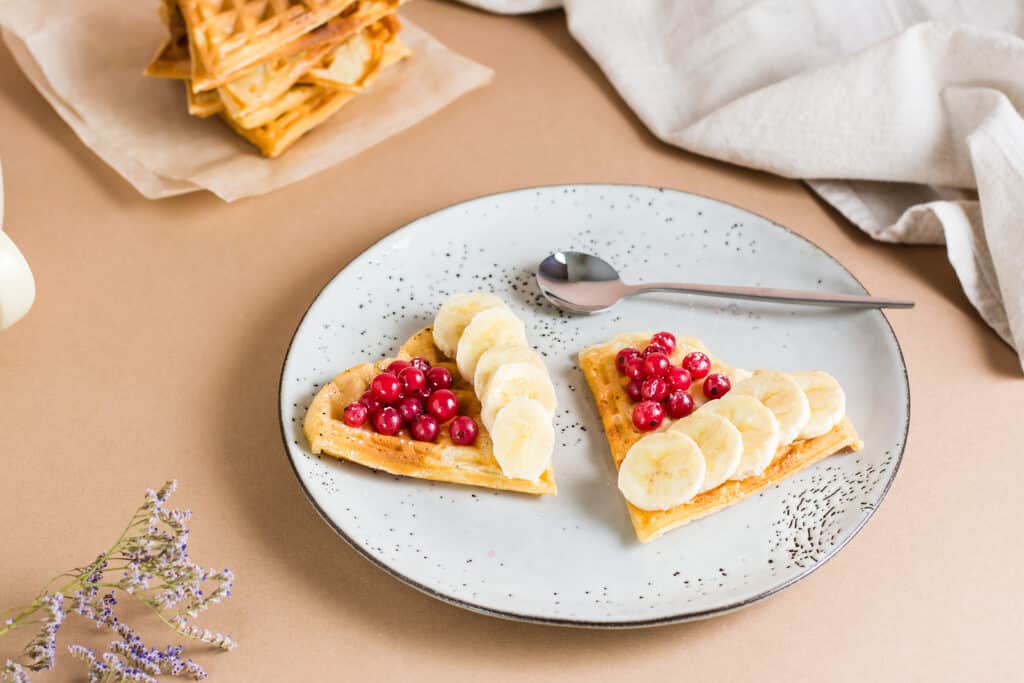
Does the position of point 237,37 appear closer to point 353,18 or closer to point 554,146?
point 353,18

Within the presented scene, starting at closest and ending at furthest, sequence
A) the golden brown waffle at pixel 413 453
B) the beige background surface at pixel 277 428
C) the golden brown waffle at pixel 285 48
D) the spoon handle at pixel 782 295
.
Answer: the beige background surface at pixel 277 428 → the golden brown waffle at pixel 413 453 → the spoon handle at pixel 782 295 → the golden brown waffle at pixel 285 48

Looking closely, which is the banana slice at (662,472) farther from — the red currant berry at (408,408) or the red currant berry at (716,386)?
the red currant berry at (408,408)

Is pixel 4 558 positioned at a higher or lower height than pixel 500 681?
higher

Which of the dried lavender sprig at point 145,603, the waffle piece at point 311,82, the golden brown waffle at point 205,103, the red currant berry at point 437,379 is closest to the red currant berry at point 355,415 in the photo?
the red currant berry at point 437,379

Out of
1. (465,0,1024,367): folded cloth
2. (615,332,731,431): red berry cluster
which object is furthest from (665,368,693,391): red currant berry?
(465,0,1024,367): folded cloth

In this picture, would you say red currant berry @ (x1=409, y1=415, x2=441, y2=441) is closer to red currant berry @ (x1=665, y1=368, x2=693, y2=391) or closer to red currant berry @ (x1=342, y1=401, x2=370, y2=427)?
red currant berry @ (x1=342, y1=401, x2=370, y2=427)

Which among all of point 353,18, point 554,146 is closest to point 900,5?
point 554,146

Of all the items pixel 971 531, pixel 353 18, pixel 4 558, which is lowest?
pixel 971 531
